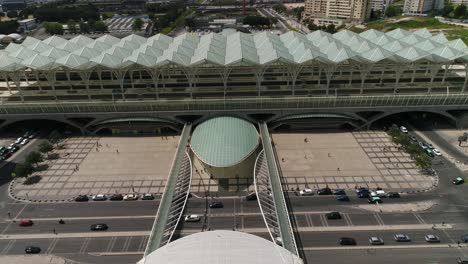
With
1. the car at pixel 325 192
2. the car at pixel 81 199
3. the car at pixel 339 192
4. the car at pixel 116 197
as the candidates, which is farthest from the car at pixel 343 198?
the car at pixel 81 199

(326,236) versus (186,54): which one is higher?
(186,54)

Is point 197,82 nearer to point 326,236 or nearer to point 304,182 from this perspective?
point 304,182

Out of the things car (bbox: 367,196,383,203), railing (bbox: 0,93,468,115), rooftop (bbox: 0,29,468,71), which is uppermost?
rooftop (bbox: 0,29,468,71)

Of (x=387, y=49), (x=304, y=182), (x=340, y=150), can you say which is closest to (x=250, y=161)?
(x=304, y=182)

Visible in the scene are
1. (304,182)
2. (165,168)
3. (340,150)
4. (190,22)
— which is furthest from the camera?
(190,22)

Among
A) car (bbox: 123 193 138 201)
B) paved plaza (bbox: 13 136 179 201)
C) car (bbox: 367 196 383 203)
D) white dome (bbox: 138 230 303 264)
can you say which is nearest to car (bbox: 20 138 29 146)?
paved plaza (bbox: 13 136 179 201)

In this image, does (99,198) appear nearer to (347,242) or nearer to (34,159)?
(34,159)

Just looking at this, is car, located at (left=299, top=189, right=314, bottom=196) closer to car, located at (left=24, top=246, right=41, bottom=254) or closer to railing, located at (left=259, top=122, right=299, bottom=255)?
railing, located at (left=259, top=122, right=299, bottom=255)
